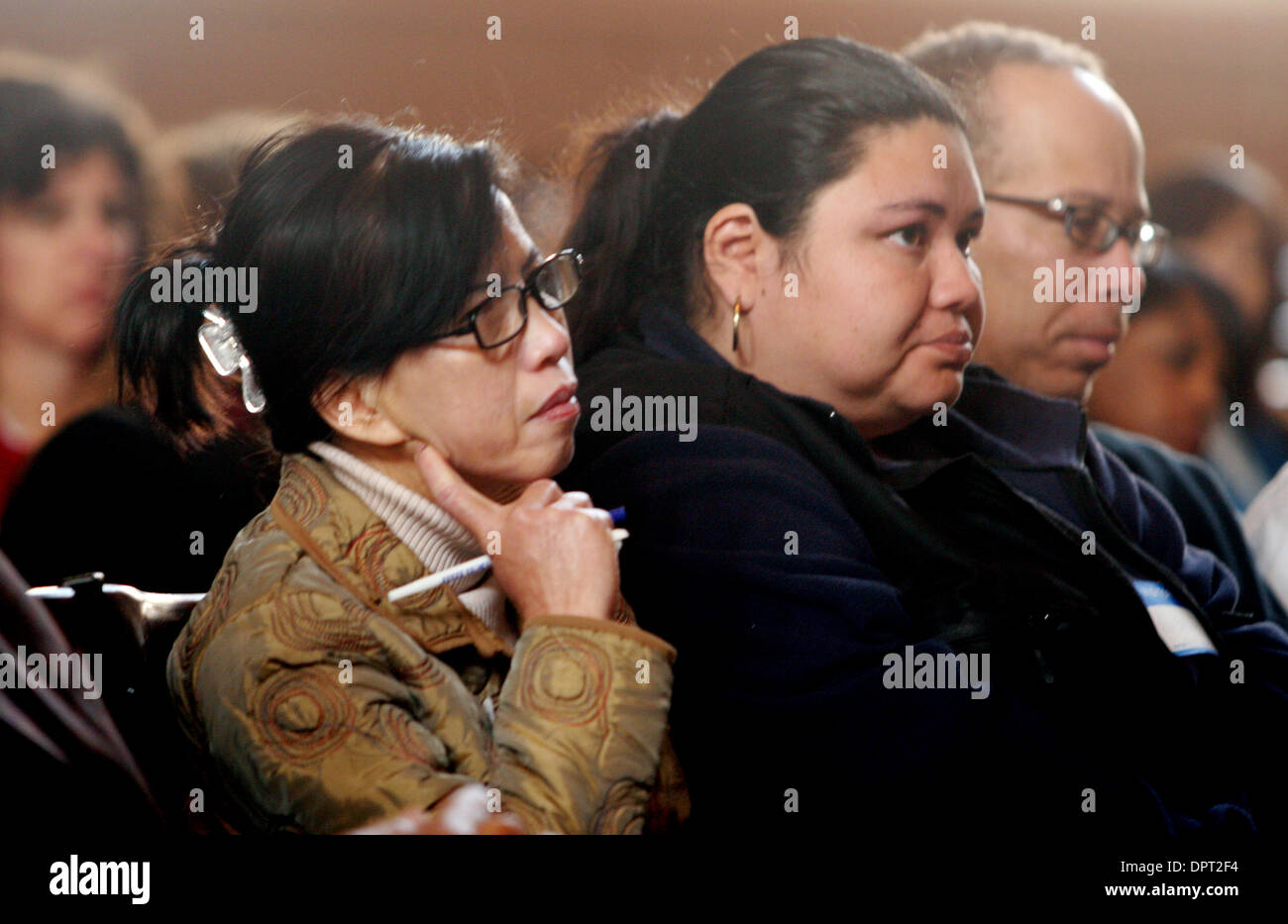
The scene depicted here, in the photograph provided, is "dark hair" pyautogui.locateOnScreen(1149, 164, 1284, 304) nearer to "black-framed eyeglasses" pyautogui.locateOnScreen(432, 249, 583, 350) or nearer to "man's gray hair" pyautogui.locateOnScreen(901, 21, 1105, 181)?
"man's gray hair" pyautogui.locateOnScreen(901, 21, 1105, 181)

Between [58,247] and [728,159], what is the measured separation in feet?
2.73

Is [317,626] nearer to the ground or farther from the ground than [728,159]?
nearer to the ground

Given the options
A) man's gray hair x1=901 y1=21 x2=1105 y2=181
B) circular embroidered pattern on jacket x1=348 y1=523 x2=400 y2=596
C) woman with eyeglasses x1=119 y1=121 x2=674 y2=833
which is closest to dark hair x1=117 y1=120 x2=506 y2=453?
woman with eyeglasses x1=119 y1=121 x2=674 y2=833

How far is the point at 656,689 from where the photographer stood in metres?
1.32

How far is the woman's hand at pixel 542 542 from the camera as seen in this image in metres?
1.35

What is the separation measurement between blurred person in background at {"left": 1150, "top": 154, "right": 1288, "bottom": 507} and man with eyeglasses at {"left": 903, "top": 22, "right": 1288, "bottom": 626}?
0.06m

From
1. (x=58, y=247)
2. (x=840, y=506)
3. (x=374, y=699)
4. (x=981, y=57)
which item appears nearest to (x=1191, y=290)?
(x=981, y=57)

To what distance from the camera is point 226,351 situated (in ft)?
4.71

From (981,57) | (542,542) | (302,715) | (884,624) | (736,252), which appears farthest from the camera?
(981,57)

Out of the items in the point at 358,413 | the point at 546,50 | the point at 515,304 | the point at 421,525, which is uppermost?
the point at 546,50

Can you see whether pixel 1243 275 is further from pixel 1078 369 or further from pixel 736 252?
pixel 736 252

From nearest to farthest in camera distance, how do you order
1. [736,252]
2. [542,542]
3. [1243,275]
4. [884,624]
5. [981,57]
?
[542,542], [884,624], [736,252], [981,57], [1243,275]

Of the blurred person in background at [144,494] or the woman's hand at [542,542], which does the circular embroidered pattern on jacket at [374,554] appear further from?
the blurred person in background at [144,494]

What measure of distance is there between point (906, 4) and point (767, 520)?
0.75 meters
